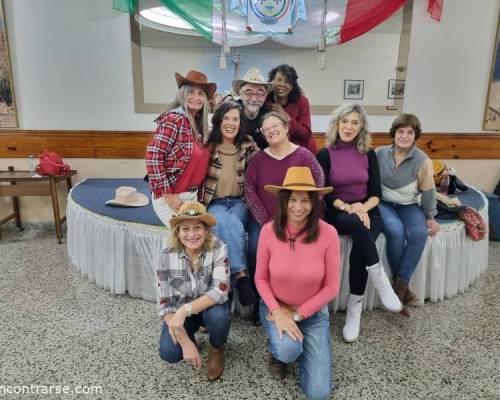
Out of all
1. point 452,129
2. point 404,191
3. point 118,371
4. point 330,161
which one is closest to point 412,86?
point 452,129

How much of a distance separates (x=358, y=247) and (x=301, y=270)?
19.3 inches

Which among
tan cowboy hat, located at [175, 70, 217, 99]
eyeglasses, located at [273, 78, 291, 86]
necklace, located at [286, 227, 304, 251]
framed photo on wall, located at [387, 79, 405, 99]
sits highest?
framed photo on wall, located at [387, 79, 405, 99]

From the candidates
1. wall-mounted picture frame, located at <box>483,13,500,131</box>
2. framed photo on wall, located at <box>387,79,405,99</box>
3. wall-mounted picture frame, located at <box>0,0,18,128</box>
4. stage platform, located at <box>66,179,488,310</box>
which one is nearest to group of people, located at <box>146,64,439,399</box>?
stage platform, located at <box>66,179,488,310</box>

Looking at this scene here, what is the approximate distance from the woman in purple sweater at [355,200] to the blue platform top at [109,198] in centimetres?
103

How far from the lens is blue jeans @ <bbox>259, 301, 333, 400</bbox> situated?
1.44 m

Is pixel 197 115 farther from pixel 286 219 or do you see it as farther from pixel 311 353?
pixel 311 353

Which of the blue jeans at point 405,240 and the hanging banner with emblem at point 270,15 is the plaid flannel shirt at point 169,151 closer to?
the blue jeans at point 405,240

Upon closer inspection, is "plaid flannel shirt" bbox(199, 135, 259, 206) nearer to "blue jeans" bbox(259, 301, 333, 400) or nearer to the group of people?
the group of people

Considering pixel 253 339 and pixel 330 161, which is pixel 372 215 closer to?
pixel 330 161

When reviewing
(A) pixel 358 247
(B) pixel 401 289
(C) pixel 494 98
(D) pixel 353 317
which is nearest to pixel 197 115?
(A) pixel 358 247

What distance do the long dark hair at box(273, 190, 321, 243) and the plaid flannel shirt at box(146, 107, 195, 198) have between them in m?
0.60

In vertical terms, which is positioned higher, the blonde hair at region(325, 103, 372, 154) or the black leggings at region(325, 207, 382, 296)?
the blonde hair at region(325, 103, 372, 154)

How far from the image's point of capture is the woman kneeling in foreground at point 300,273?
149cm

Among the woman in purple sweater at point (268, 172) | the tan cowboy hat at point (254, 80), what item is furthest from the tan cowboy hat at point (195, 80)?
the woman in purple sweater at point (268, 172)
